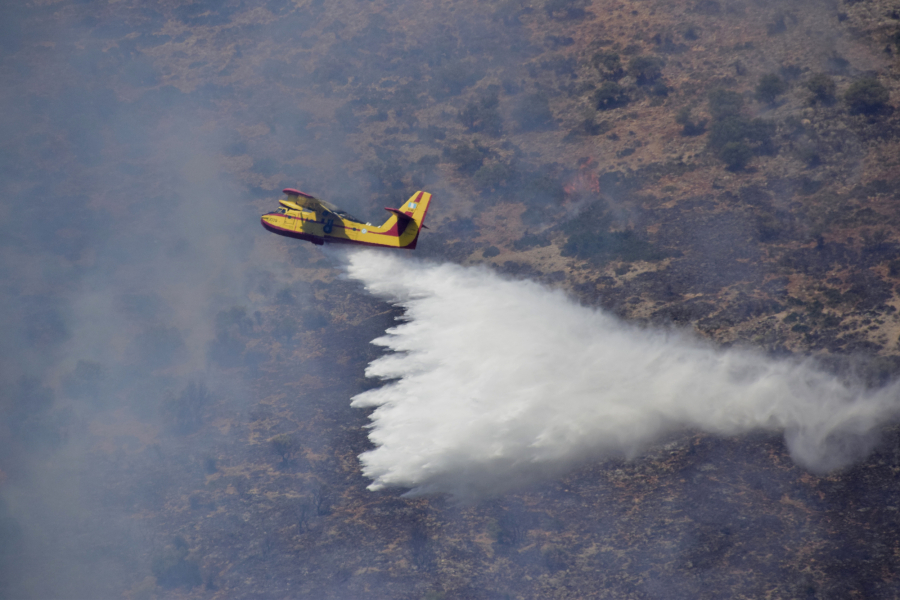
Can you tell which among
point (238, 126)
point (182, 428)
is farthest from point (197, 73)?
point (182, 428)

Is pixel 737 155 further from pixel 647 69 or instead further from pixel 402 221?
pixel 402 221

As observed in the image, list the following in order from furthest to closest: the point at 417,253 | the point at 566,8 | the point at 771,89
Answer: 1. the point at 566,8
2. the point at 771,89
3. the point at 417,253

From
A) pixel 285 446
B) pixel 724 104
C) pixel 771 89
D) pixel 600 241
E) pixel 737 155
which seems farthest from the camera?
pixel 724 104

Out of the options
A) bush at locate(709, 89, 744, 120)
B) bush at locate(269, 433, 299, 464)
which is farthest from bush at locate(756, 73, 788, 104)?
bush at locate(269, 433, 299, 464)

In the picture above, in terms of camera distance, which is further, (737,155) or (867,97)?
(737,155)

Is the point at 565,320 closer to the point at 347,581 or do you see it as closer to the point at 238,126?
the point at 347,581

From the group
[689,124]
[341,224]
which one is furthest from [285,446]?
[689,124]

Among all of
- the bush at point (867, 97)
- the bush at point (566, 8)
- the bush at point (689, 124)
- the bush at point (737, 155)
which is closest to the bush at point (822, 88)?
the bush at point (867, 97)
